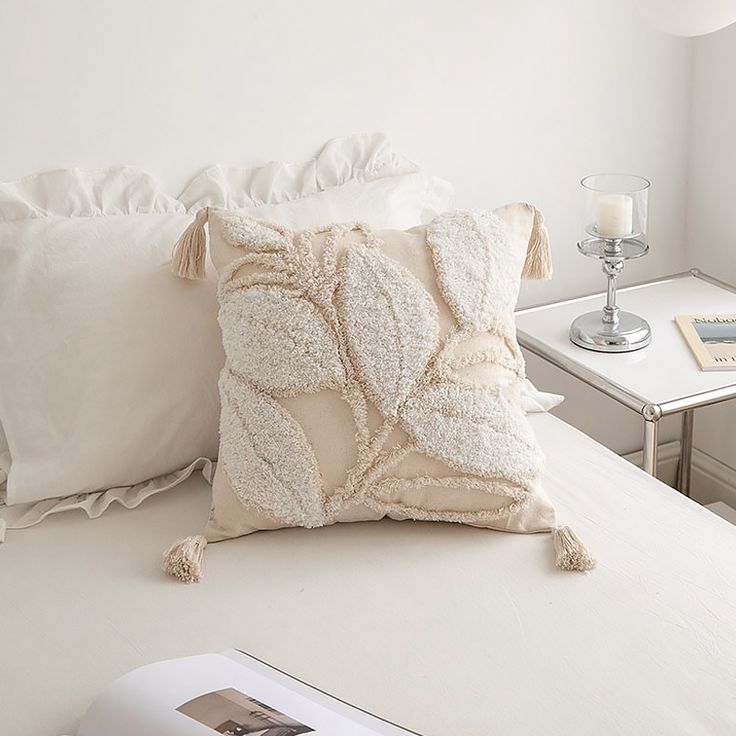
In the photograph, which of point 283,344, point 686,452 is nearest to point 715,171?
point 686,452

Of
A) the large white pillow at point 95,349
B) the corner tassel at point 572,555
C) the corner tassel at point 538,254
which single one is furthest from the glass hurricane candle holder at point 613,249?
the large white pillow at point 95,349

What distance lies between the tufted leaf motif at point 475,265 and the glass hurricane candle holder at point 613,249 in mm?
309

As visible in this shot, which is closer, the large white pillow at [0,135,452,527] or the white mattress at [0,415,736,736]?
the white mattress at [0,415,736,736]

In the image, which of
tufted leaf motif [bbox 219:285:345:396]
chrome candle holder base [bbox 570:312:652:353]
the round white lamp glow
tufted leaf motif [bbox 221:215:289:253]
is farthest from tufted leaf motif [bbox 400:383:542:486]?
the round white lamp glow

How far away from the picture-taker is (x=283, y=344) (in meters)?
1.30

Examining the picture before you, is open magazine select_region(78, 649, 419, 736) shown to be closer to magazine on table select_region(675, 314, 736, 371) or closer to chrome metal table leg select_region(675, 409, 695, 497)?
magazine on table select_region(675, 314, 736, 371)

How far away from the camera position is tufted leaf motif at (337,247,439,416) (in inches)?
50.8

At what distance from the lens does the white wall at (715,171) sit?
6.28 feet

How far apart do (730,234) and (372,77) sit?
776 mm

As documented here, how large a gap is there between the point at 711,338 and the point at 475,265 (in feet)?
1.86

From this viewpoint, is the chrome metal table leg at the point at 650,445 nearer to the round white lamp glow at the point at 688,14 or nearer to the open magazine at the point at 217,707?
the round white lamp glow at the point at 688,14

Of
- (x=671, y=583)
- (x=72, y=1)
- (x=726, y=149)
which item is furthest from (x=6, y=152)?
(x=726, y=149)

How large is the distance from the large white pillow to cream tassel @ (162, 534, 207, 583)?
179mm

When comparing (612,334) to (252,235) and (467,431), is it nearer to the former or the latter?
(467,431)
